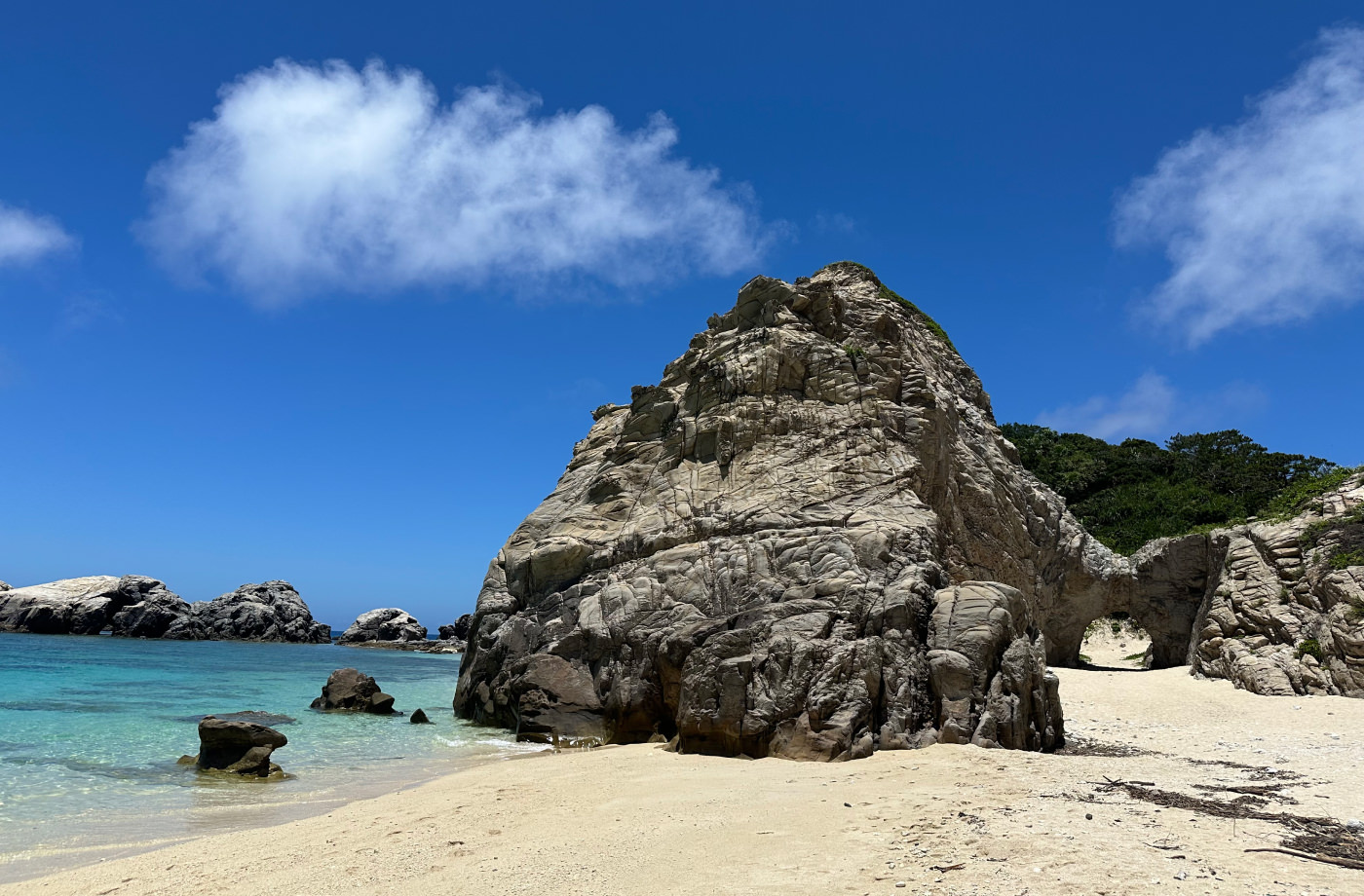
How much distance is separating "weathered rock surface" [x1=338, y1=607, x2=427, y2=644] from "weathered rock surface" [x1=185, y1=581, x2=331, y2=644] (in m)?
3.54

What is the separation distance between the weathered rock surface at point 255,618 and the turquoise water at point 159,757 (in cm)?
4708

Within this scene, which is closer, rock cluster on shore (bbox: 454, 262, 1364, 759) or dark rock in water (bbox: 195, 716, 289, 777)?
rock cluster on shore (bbox: 454, 262, 1364, 759)

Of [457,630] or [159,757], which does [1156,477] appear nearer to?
[159,757]

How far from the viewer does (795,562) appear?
52.7 ft

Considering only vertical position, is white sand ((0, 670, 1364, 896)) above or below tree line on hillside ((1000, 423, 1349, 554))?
below

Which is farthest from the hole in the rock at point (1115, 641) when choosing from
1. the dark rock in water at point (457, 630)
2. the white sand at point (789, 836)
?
the dark rock in water at point (457, 630)

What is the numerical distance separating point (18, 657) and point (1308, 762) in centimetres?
5629

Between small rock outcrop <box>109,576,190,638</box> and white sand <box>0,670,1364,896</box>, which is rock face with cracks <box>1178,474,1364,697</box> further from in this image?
small rock outcrop <box>109,576,190,638</box>

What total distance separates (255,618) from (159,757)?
74.6 m

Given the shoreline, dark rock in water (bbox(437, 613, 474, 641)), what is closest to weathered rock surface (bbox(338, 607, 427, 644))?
dark rock in water (bbox(437, 613, 474, 641))

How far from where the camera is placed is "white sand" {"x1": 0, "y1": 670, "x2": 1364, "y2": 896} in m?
6.15

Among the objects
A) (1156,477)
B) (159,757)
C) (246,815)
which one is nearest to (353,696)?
(159,757)

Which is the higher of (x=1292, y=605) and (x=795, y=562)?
(x=795, y=562)

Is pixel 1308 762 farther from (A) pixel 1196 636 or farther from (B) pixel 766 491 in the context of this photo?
(A) pixel 1196 636
